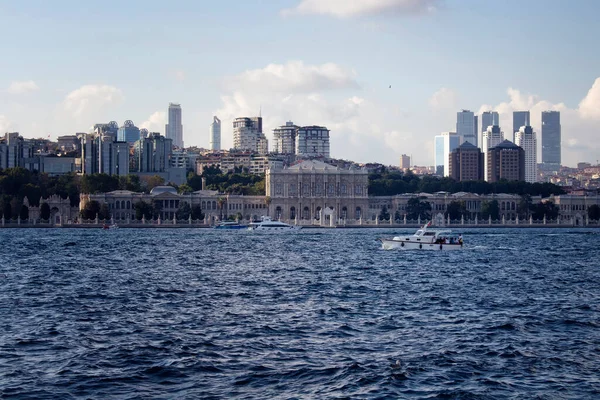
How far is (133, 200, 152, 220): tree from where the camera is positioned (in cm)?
13812

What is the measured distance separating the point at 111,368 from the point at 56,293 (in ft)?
54.0

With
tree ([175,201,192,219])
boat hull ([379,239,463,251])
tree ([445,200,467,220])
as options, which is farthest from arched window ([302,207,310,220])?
boat hull ([379,239,463,251])

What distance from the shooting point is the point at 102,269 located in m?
51.9

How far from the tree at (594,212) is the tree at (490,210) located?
1359 cm

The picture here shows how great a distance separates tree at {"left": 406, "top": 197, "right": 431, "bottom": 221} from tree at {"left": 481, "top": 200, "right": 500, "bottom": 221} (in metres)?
8.14

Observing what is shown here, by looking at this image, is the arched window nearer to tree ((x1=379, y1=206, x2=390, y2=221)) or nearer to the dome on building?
tree ((x1=379, y1=206, x2=390, y2=221))

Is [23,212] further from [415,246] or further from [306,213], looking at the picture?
[415,246]

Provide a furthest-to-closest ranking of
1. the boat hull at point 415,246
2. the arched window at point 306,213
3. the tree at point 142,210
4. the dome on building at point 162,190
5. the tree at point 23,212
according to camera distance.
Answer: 1. the arched window at point 306,213
2. the dome on building at point 162,190
3. the tree at point 142,210
4. the tree at point 23,212
5. the boat hull at point 415,246

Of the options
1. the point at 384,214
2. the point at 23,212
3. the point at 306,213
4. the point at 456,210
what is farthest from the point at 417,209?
the point at 23,212

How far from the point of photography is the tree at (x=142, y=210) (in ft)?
453

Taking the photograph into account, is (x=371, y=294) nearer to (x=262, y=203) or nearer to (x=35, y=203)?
(x=35, y=203)

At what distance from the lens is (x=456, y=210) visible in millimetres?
149625

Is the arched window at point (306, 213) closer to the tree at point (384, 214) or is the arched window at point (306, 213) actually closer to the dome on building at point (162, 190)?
the tree at point (384, 214)

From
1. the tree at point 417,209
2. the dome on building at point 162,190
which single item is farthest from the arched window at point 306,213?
the dome on building at point 162,190
